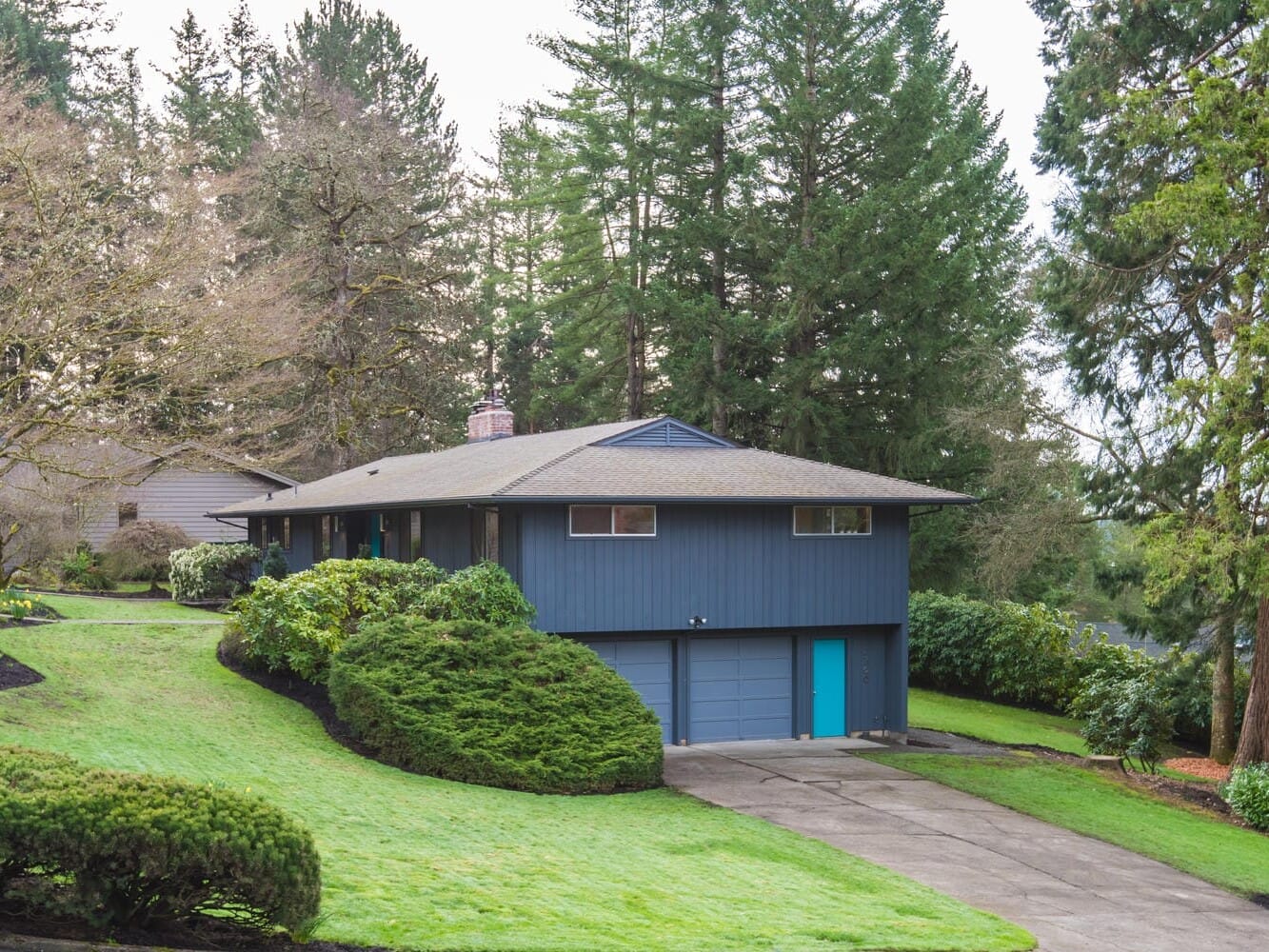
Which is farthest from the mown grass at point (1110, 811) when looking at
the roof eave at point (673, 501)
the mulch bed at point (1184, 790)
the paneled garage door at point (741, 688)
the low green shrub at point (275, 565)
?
the low green shrub at point (275, 565)

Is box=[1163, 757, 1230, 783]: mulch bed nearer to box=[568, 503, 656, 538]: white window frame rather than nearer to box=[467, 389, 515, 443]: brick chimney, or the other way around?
Result: box=[568, 503, 656, 538]: white window frame

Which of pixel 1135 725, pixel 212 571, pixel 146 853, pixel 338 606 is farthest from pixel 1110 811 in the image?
pixel 212 571

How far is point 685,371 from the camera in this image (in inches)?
1427

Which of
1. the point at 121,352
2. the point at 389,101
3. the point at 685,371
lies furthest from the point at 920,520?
the point at 389,101

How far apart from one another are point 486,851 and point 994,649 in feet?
69.3

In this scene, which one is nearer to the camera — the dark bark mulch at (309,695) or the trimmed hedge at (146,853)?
the trimmed hedge at (146,853)

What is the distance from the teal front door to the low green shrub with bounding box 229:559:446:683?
7259mm

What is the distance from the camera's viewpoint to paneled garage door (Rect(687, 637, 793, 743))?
2233cm

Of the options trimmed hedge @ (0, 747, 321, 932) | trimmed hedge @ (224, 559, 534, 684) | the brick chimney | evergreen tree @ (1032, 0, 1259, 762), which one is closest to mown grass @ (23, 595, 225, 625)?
trimmed hedge @ (224, 559, 534, 684)

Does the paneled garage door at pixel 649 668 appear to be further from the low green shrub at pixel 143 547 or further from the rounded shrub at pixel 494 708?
the low green shrub at pixel 143 547

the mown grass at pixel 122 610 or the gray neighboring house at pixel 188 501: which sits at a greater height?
the gray neighboring house at pixel 188 501

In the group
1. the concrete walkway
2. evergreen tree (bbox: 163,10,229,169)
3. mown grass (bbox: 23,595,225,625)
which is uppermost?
evergreen tree (bbox: 163,10,229,169)

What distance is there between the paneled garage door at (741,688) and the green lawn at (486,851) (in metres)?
5.36

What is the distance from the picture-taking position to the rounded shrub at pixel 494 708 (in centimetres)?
1673
